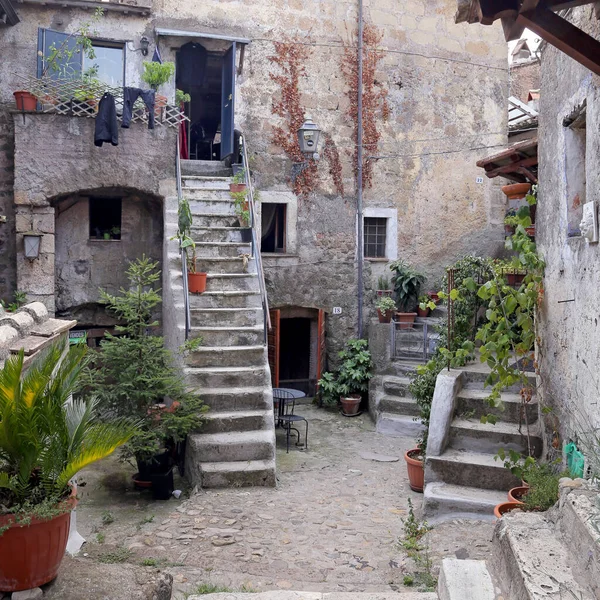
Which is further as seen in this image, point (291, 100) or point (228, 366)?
point (291, 100)

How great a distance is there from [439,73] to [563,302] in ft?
29.0

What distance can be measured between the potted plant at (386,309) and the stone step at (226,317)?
3558 millimetres

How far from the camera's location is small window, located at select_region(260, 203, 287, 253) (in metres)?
12.4

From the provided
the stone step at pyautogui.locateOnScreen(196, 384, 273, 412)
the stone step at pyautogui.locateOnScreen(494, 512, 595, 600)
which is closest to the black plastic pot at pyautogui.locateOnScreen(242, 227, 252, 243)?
the stone step at pyautogui.locateOnScreen(196, 384, 273, 412)

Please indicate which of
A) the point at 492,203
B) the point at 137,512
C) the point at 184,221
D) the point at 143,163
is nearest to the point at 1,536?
the point at 137,512

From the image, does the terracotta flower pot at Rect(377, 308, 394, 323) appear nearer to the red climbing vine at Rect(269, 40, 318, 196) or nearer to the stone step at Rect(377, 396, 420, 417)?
the stone step at Rect(377, 396, 420, 417)

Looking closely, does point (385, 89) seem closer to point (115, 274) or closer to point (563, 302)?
point (115, 274)

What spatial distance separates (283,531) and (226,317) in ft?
11.6

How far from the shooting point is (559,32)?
12.2 ft

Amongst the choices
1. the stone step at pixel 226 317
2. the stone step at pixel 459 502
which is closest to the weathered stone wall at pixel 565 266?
the stone step at pixel 459 502

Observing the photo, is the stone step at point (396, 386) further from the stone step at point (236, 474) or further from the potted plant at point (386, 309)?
the stone step at point (236, 474)

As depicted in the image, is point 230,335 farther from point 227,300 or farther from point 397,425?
point 397,425

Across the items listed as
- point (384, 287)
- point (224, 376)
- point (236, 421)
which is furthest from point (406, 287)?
point (236, 421)

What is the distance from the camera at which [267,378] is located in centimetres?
841
